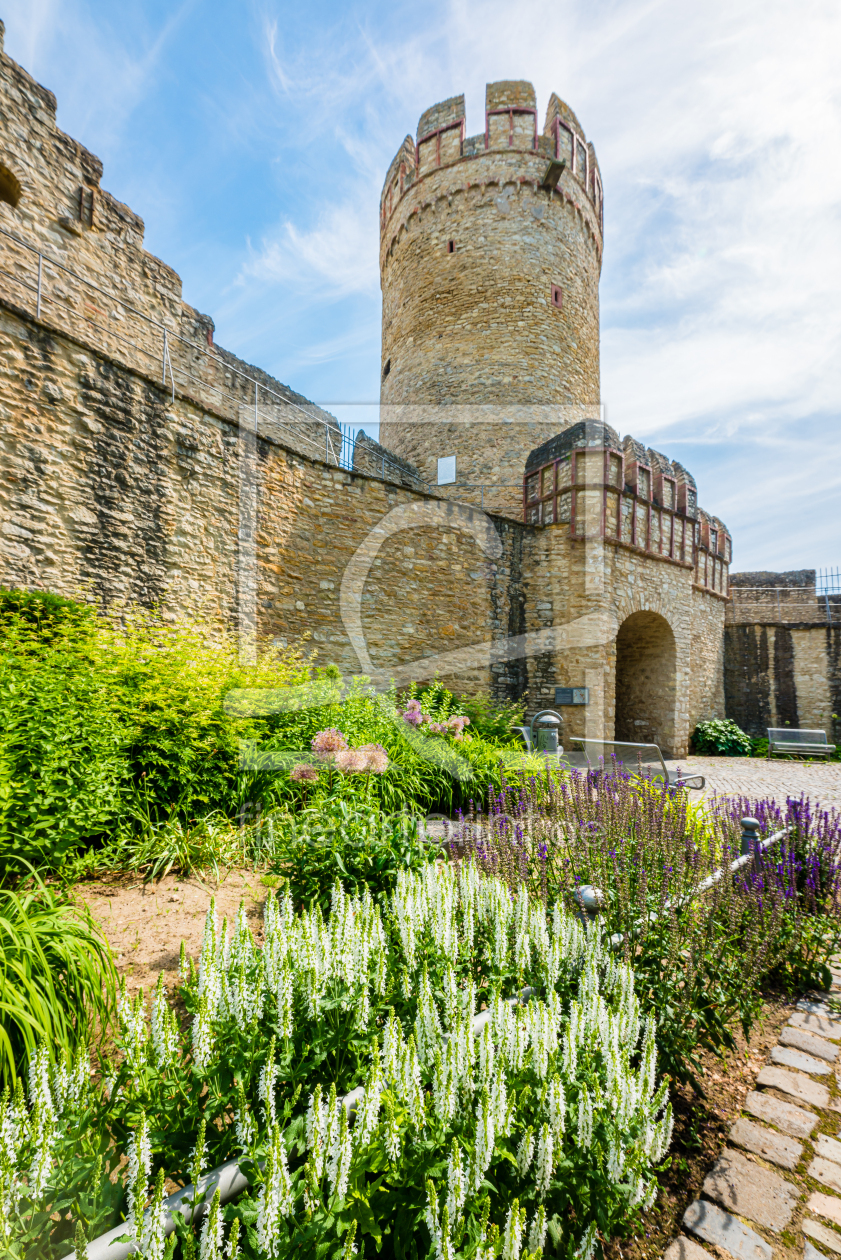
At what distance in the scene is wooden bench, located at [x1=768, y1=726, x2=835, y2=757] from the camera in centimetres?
1186

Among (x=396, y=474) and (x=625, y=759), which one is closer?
(x=625, y=759)

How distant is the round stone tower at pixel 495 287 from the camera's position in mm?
14172

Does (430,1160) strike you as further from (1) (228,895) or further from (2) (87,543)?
(2) (87,543)

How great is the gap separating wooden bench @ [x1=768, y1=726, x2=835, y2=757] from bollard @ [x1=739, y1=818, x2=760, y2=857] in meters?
10.5

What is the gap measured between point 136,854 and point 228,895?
75cm

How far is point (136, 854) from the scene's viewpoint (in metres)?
3.38

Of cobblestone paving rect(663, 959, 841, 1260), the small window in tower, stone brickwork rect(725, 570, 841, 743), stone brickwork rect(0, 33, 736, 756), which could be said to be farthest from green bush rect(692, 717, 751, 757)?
the small window in tower

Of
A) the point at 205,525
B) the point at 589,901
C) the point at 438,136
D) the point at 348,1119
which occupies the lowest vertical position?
the point at 348,1119

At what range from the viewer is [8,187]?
23.8 feet

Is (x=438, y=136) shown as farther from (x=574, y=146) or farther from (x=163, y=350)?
(x=163, y=350)

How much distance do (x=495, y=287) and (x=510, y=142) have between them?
3.87m

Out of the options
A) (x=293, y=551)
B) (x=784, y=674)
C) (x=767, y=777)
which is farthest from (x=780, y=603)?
(x=293, y=551)

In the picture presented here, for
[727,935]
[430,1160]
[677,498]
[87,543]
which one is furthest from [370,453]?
[430,1160]

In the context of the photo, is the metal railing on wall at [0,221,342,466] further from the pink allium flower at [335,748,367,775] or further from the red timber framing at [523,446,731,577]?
the pink allium flower at [335,748,367,775]
